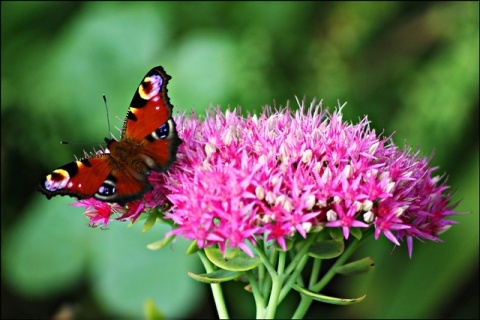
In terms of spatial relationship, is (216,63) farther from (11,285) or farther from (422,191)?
(422,191)

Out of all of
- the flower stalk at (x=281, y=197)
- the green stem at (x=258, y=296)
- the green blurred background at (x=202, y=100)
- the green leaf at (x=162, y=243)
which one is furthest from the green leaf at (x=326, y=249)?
the green blurred background at (x=202, y=100)

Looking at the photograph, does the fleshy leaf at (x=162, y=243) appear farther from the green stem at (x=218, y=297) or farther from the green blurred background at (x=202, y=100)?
the green blurred background at (x=202, y=100)

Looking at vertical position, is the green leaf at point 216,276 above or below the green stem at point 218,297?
above

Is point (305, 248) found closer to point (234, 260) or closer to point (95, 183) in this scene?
point (234, 260)

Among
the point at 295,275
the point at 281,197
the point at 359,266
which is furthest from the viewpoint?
the point at 359,266

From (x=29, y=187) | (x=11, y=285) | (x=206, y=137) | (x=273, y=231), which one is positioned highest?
(x=206, y=137)

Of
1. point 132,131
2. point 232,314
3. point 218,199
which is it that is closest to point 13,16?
point 232,314

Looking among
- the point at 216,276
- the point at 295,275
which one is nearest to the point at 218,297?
the point at 216,276
